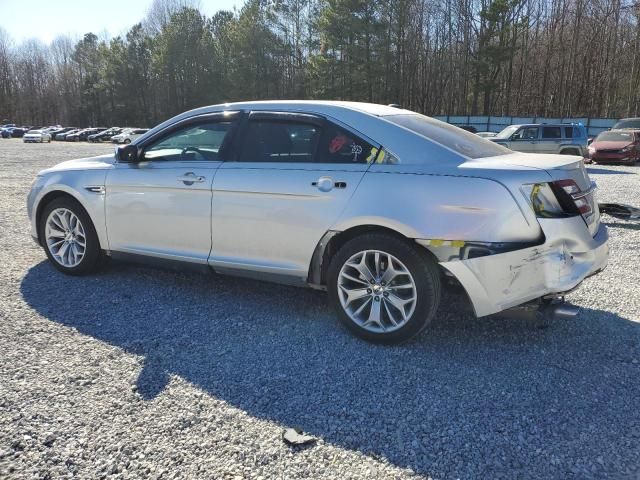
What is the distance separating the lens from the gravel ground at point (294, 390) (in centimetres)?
233

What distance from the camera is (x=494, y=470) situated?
2260mm

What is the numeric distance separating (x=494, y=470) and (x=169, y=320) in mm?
2576

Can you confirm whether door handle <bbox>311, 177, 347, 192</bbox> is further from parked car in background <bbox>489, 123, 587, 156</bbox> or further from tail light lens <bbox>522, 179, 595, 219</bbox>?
parked car in background <bbox>489, 123, 587, 156</bbox>

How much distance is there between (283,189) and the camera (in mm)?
3686

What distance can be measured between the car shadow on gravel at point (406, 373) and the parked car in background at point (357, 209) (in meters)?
0.35

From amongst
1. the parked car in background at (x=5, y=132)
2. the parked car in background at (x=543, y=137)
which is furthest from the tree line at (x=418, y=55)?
the parked car in background at (x=543, y=137)

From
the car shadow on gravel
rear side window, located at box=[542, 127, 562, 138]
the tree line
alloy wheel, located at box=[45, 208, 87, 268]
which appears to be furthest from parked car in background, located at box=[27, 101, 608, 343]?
the tree line

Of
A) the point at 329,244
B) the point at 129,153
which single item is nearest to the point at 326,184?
the point at 329,244

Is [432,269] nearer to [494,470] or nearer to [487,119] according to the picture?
[494,470]

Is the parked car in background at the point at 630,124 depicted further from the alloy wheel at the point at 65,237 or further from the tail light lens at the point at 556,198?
the alloy wheel at the point at 65,237

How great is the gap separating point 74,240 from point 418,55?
5007 centimetres

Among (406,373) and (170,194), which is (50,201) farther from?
(406,373)

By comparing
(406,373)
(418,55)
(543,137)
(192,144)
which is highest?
(418,55)

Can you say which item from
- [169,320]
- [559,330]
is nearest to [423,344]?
[559,330]
